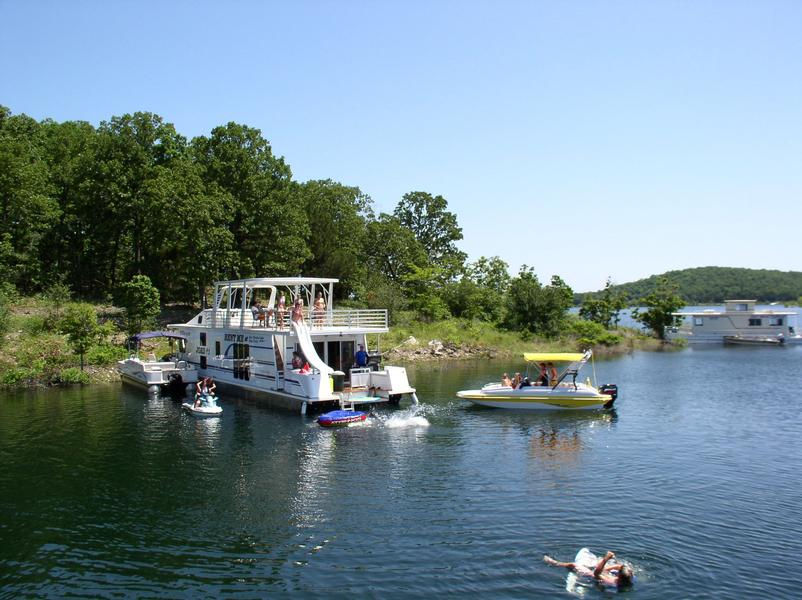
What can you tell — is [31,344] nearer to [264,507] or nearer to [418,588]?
[264,507]

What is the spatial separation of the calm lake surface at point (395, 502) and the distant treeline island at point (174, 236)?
22849mm

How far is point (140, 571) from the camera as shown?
15336mm

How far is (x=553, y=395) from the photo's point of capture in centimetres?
3478

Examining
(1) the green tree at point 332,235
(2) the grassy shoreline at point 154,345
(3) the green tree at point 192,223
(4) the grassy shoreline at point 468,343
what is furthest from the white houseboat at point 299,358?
(1) the green tree at point 332,235

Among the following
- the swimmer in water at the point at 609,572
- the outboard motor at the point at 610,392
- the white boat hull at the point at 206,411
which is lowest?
the swimmer in water at the point at 609,572

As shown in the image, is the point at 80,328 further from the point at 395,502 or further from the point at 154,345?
the point at 395,502

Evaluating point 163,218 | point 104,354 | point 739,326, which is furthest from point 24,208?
point 739,326

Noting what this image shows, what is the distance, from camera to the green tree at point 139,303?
51.1 metres

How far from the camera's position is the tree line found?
184ft

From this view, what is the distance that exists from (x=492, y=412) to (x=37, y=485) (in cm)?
2085

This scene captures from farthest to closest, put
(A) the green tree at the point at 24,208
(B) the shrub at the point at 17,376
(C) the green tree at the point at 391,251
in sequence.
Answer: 1. (C) the green tree at the point at 391,251
2. (A) the green tree at the point at 24,208
3. (B) the shrub at the point at 17,376

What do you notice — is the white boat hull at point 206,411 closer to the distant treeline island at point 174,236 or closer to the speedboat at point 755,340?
the distant treeline island at point 174,236

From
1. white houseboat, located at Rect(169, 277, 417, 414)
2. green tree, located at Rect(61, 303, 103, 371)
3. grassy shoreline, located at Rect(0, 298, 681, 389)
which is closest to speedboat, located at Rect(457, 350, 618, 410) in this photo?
white houseboat, located at Rect(169, 277, 417, 414)

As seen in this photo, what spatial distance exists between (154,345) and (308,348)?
24049 mm
